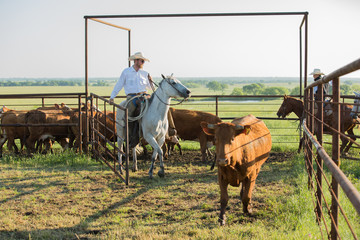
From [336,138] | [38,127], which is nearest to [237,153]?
[336,138]

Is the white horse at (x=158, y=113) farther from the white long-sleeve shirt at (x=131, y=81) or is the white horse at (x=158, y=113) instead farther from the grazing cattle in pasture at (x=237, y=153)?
the grazing cattle in pasture at (x=237, y=153)

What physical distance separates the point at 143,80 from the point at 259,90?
329 feet

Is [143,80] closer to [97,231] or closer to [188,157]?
[188,157]

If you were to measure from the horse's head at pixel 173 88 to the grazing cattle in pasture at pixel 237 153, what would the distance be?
7.14 feet

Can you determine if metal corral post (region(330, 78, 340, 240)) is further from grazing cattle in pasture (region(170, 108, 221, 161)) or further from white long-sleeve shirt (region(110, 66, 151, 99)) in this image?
grazing cattle in pasture (region(170, 108, 221, 161))

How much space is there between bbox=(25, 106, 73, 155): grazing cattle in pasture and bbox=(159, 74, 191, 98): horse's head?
3721 mm

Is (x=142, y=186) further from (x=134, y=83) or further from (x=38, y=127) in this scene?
(x=38, y=127)

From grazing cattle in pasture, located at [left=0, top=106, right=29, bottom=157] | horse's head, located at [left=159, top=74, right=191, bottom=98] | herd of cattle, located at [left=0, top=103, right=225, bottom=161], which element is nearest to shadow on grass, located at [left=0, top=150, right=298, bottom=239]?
herd of cattle, located at [left=0, top=103, right=225, bottom=161]

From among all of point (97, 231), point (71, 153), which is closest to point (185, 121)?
point (71, 153)

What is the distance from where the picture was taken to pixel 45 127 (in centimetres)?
1065

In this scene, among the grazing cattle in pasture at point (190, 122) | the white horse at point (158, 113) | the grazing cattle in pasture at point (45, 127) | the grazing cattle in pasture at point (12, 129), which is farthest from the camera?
the grazing cattle in pasture at point (12, 129)

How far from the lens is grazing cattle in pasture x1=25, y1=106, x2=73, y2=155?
34.6 feet

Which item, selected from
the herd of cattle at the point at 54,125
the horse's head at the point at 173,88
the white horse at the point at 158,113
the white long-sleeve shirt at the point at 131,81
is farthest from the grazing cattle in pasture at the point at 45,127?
the horse's head at the point at 173,88

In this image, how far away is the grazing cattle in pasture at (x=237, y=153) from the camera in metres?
4.44
